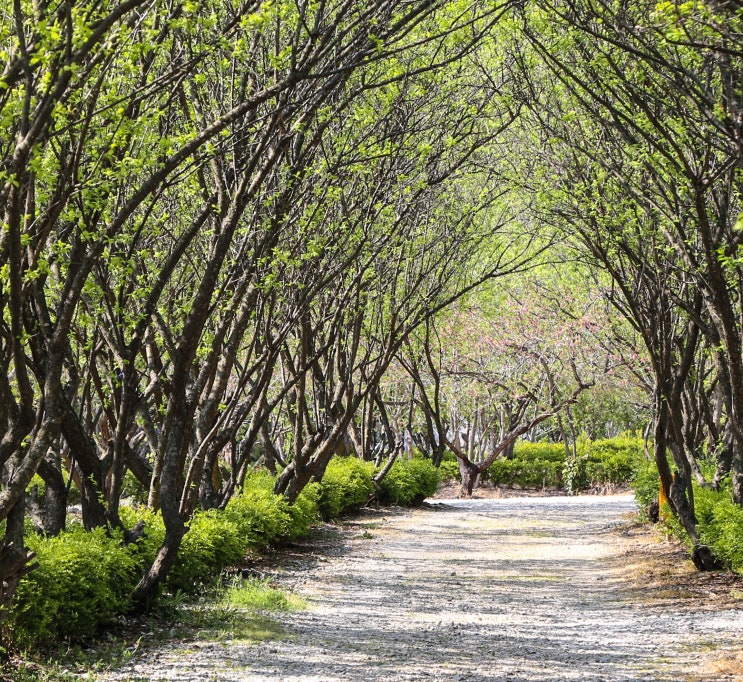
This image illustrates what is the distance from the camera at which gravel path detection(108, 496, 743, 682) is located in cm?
680

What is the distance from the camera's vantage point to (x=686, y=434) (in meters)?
13.4

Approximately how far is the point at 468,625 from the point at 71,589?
3518 millimetres

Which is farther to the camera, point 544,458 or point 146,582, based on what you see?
Result: point 544,458

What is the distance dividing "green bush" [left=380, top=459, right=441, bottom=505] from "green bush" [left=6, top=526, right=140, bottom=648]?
47.3ft

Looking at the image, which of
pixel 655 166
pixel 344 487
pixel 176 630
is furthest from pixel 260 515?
pixel 655 166

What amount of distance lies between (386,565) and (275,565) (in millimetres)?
1519

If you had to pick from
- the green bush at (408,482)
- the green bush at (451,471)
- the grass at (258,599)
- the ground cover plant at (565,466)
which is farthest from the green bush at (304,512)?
the green bush at (451,471)

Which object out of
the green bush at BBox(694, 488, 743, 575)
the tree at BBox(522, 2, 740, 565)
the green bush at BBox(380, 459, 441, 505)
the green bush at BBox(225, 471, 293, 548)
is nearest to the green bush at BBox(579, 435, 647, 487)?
the green bush at BBox(380, 459, 441, 505)

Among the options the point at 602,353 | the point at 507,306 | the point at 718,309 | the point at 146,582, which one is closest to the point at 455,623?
the point at 146,582

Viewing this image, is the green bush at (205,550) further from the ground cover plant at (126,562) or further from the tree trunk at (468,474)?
the tree trunk at (468,474)

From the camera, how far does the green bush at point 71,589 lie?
21.3ft

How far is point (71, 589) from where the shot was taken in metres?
7.00

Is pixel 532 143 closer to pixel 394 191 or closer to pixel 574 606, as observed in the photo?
pixel 394 191

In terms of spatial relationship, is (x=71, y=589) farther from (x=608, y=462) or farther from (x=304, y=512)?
(x=608, y=462)
